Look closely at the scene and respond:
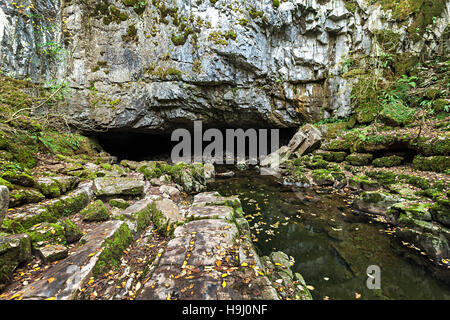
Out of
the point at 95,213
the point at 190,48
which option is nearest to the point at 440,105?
the point at 190,48

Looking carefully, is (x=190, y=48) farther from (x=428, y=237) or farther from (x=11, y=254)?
(x=428, y=237)

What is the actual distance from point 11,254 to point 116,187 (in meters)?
3.14

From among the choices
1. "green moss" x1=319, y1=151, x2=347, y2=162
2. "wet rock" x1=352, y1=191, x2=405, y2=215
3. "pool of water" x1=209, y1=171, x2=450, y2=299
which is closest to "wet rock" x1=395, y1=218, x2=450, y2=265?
"pool of water" x1=209, y1=171, x2=450, y2=299

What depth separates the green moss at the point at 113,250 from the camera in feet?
9.24

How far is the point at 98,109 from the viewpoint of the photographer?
1126 cm

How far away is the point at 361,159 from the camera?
9031mm

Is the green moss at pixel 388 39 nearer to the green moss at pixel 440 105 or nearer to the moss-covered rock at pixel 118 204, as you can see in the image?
the green moss at pixel 440 105

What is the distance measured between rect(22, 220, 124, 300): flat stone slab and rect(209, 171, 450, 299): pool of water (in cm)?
344

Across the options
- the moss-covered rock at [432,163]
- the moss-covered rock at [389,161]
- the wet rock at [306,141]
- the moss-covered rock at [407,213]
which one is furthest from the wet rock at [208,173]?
the moss-covered rock at [432,163]

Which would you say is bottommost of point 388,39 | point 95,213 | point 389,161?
point 95,213

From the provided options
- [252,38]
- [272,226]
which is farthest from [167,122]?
[272,226]

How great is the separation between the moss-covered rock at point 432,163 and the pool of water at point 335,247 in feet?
11.1
